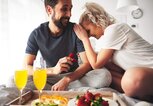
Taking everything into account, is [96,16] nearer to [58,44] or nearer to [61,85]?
[58,44]

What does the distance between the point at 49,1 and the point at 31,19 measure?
0.40 metres

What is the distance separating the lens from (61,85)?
1793 mm

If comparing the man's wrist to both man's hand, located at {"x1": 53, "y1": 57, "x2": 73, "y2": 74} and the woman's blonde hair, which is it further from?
the woman's blonde hair

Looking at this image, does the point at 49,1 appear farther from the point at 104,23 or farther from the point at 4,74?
the point at 4,74

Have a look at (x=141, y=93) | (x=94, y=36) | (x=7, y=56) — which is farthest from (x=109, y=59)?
(x=7, y=56)

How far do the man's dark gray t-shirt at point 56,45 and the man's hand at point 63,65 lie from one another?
0.17 ft

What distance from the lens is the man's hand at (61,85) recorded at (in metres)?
1.76

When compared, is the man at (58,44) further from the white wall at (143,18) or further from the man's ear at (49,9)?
the white wall at (143,18)

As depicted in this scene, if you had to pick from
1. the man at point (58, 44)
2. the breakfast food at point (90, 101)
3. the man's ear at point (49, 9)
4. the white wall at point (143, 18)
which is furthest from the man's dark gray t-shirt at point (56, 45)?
the breakfast food at point (90, 101)

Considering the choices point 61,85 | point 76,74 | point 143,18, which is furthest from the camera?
point 143,18

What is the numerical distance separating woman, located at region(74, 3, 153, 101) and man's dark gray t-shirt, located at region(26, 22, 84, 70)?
0.06m

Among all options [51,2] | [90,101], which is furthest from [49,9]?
[90,101]

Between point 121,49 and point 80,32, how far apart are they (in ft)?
1.38

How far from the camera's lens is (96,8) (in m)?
2.19
